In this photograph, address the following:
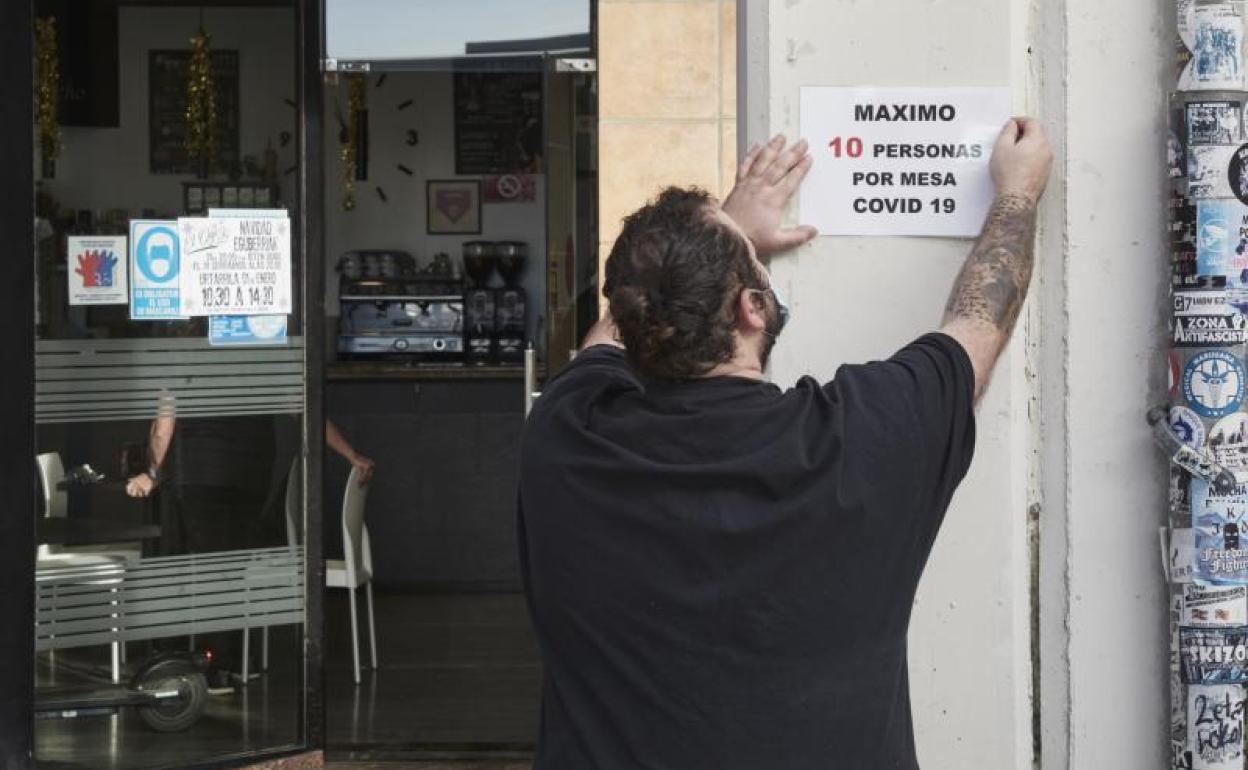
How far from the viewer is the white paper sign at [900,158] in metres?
2.69

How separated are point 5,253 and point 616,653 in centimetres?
374

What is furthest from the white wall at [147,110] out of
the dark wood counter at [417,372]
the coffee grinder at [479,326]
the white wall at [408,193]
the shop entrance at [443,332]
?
the coffee grinder at [479,326]

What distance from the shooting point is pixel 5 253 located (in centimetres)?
536

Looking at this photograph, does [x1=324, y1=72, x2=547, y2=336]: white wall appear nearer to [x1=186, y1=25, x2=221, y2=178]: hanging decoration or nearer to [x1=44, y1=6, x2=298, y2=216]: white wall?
[x1=44, y1=6, x2=298, y2=216]: white wall

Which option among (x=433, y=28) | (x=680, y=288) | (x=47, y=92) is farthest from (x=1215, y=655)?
(x=47, y=92)

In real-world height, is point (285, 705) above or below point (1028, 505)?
below

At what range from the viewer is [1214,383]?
262cm

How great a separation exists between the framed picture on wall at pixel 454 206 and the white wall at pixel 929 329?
908 centimetres

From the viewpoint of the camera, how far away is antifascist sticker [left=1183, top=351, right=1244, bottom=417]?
8.55ft

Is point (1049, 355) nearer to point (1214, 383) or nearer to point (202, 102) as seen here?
point (1214, 383)

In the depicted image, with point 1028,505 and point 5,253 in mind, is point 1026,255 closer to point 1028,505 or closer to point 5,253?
point 1028,505

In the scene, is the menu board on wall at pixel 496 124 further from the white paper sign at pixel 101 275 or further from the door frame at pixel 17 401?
the door frame at pixel 17 401

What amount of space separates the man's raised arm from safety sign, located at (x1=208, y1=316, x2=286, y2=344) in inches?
147

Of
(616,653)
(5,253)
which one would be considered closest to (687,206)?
(616,653)
